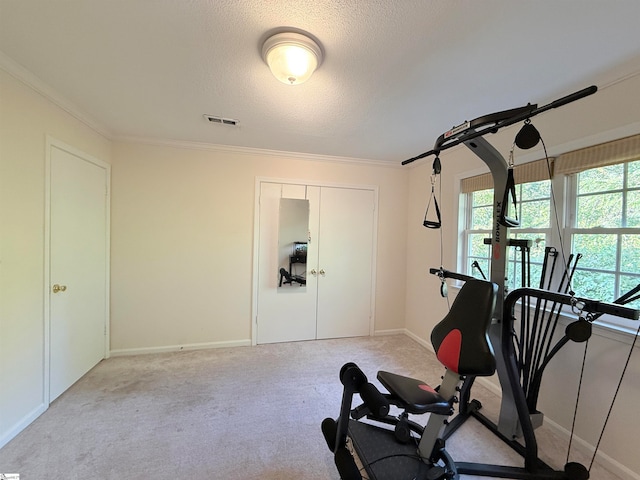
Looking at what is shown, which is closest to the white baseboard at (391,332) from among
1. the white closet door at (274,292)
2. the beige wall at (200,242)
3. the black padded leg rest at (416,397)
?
the beige wall at (200,242)

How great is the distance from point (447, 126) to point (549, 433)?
2.62m

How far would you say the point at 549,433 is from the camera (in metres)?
2.03

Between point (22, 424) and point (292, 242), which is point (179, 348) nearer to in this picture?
point (22, 424)

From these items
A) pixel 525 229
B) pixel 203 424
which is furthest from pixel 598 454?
pixel 203 424

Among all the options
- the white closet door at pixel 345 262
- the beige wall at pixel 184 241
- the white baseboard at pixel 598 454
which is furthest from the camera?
the white closet door at pixel 345 262

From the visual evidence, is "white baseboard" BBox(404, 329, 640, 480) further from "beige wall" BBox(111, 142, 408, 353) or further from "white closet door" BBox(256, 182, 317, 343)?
"beige wall" BBox(111, 142, 408, 353)

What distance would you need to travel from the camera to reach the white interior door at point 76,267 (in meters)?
2.24

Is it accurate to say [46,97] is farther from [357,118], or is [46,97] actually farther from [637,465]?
[637,465]

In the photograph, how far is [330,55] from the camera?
164 centimetres

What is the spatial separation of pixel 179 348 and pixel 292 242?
72.9 inches

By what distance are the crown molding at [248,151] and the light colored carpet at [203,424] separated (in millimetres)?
2435

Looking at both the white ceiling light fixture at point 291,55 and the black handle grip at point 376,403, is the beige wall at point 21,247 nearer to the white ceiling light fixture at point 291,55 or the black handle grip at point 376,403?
the white ceiling light fixture at point 291,55

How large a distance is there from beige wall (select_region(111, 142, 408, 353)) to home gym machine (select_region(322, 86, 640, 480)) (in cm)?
215

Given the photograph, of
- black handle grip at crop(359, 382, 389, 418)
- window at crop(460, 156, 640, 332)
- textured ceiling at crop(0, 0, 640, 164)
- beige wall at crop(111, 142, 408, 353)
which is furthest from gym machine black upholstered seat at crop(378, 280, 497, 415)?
beige wall at crop(111, 142, 408, 353)
